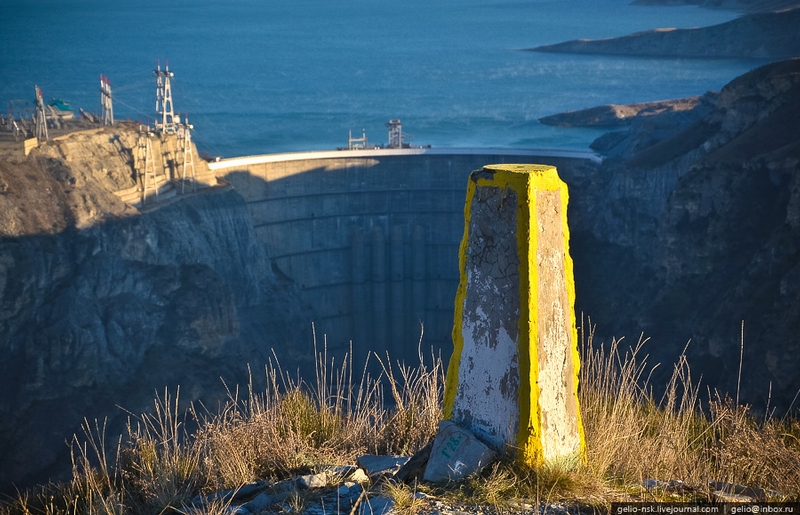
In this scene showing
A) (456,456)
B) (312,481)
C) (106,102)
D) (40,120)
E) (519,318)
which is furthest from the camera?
(106,102)

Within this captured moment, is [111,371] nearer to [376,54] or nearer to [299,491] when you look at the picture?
[299,491]

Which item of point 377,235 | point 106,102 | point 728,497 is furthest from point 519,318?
point 106,102

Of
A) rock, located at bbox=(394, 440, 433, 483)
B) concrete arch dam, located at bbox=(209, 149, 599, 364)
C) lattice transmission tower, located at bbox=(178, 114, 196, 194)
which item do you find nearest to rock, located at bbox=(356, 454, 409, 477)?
rock, located at bbox=(394, 440, 433, 483)

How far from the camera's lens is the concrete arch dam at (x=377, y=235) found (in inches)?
1960

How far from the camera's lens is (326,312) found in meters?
50.4

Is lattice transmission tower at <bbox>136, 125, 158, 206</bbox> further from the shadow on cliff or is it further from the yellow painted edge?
the yellow painted edge

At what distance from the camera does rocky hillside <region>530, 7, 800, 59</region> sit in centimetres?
10075

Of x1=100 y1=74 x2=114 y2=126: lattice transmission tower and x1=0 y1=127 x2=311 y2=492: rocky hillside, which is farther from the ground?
x1=100 y1=74 x2=114 y2=126: lattice transmission tower

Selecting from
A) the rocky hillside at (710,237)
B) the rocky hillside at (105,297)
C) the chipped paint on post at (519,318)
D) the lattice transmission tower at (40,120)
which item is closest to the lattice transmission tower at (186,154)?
the rocky hillside at (105,297)

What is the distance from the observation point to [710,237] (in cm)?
4338

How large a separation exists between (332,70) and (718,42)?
145 feet

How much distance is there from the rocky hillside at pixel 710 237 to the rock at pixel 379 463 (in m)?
27.0

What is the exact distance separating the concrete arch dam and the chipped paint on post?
1708 inches

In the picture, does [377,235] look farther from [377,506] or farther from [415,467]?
[377,506]
